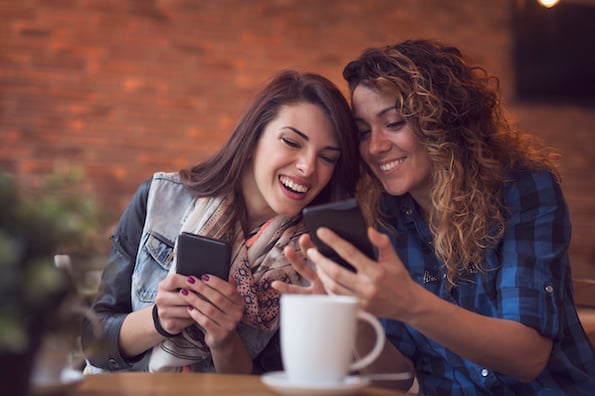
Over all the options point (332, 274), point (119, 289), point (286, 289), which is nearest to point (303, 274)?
point (286, 289)

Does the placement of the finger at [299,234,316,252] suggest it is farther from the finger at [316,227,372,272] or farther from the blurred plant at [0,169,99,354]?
the blurred plant at [0,169,99,354]

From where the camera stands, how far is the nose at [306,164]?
184cm

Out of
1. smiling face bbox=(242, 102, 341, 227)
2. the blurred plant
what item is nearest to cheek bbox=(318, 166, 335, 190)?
smiling face bbox=(242, 102, 341, 227)

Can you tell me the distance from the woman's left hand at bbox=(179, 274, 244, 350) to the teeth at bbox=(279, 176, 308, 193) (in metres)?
0.36

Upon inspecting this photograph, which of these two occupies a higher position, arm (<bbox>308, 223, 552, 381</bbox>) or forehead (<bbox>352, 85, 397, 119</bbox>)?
forehead (<bbox>352, 85, 397, 119</bbox>)

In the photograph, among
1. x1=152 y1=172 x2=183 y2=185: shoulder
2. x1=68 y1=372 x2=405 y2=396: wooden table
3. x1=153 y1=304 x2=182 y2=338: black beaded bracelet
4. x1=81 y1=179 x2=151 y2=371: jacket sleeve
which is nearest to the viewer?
x1=68 y1=372 x2=405 y2=396: wooden table

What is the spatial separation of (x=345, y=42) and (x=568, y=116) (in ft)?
5.26

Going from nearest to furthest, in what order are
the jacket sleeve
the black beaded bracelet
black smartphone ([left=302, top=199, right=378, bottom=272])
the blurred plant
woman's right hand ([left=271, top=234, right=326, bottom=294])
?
1. the blurred plant
2. black smartphone ([left=302, top=199, right=378, bottom=272])
3. woman's right hand ([left=271, top=234, right=326, bottom=294])
4. the black beaded bracelet
5. the jacket sleeve

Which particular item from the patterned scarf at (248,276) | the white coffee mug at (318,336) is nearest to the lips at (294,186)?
the patterned scarf at (248,276)

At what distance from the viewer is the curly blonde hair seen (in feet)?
5.72

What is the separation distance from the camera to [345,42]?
16.4 ft

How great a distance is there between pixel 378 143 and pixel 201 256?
1.78ft

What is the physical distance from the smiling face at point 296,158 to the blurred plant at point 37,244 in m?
1.00

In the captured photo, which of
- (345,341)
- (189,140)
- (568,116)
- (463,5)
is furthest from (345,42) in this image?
(345,341)
